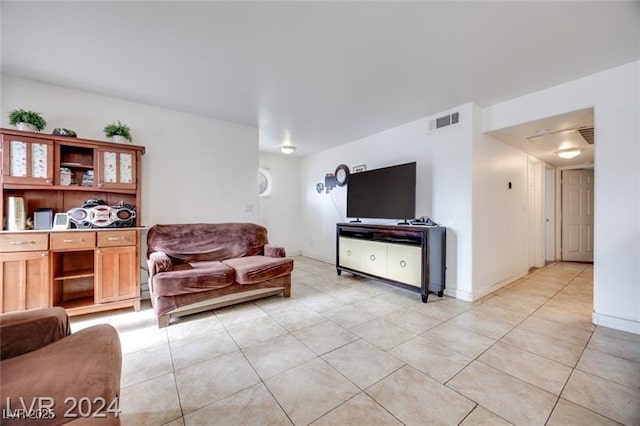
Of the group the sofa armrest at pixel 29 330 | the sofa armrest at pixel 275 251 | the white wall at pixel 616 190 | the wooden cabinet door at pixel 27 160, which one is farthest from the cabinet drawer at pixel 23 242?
the white wall at pixel 616 190

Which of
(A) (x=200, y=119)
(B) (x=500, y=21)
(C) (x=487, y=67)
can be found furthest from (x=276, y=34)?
(A) (x=200, y=119)

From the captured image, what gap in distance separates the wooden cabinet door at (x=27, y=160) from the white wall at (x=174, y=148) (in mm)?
424

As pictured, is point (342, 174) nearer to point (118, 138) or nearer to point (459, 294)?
point (459, 294)

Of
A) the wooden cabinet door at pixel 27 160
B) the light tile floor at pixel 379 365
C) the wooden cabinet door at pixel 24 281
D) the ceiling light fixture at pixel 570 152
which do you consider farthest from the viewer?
the ceiling light fixture at pixel 570 152

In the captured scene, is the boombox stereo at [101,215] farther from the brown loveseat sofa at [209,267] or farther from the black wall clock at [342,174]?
the black wall clock at [342,174]

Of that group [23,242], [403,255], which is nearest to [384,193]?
[403,255]

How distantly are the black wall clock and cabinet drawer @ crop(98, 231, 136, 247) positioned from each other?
3.38 meters

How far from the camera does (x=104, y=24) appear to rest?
1.81m

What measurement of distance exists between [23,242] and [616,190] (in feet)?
17.6

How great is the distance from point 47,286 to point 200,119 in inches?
99.5

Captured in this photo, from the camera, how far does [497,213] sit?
3461mm

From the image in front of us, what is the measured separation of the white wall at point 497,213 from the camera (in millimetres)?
3113

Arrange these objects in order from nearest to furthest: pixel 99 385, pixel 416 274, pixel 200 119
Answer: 1. pixel 99 385
2. pixel 416 274
3. pixel 200 119

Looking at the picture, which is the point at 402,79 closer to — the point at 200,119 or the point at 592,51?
the point at 592,51
